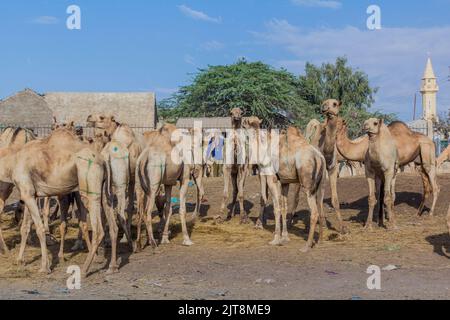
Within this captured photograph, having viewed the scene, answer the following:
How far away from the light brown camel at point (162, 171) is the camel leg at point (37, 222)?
82.4 inches

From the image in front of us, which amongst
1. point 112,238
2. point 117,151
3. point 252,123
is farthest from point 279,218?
point 112,238

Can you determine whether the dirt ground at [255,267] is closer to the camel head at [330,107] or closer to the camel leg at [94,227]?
the camel leg at [94,227]

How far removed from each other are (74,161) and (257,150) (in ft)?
14.8

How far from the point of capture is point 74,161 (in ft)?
32.0

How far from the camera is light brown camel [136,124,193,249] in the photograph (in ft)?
37.6

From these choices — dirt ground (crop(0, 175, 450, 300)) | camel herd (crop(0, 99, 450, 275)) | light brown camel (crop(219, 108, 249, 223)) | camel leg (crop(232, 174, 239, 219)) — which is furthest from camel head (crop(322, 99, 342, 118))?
camel leg (crop(232, 174, 239, 219))

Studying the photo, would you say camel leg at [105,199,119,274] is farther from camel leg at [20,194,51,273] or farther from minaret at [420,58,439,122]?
minaret at [420,58,439,122]

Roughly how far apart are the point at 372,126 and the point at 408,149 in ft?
9.65

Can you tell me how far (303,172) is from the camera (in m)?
11.6

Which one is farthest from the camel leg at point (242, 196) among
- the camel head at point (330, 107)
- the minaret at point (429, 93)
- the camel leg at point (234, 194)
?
the minaret at point (429, 93)

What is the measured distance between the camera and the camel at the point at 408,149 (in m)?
15.6

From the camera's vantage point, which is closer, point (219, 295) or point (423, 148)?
point (219, 295)

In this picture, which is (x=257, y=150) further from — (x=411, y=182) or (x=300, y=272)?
(x=411, y=182)

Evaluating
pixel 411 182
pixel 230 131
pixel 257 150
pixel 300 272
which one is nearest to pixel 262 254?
pixel 300 272
